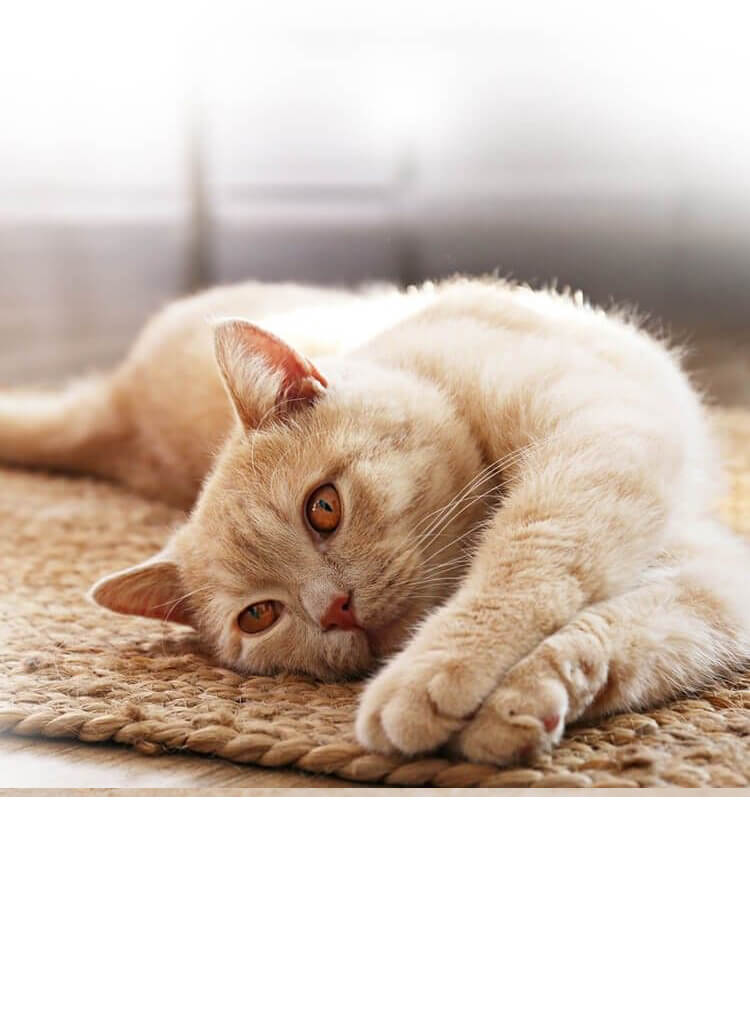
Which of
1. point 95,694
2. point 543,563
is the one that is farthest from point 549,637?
point 95,694

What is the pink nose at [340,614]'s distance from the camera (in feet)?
3.88

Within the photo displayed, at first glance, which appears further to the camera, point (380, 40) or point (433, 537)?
point (380, 40)

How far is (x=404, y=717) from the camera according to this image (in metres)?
1.00

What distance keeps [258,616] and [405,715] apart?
329 millimetres

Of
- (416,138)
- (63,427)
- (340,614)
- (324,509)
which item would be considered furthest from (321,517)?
(63,427)

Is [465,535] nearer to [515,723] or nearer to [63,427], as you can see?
[515,723]

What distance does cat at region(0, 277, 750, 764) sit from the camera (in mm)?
1036

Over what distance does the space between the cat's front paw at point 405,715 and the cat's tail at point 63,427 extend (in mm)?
1334

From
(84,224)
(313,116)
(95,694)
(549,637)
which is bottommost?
(95,694)

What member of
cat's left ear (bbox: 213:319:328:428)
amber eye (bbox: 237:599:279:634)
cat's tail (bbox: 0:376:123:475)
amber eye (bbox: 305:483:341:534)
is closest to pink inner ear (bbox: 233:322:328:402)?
cat's left ear (bbox: 213:319:328:428)

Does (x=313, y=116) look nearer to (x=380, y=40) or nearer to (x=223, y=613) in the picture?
(x=380, y=40)

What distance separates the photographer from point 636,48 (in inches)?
59.3

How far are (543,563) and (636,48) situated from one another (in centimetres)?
83

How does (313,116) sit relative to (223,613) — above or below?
above
